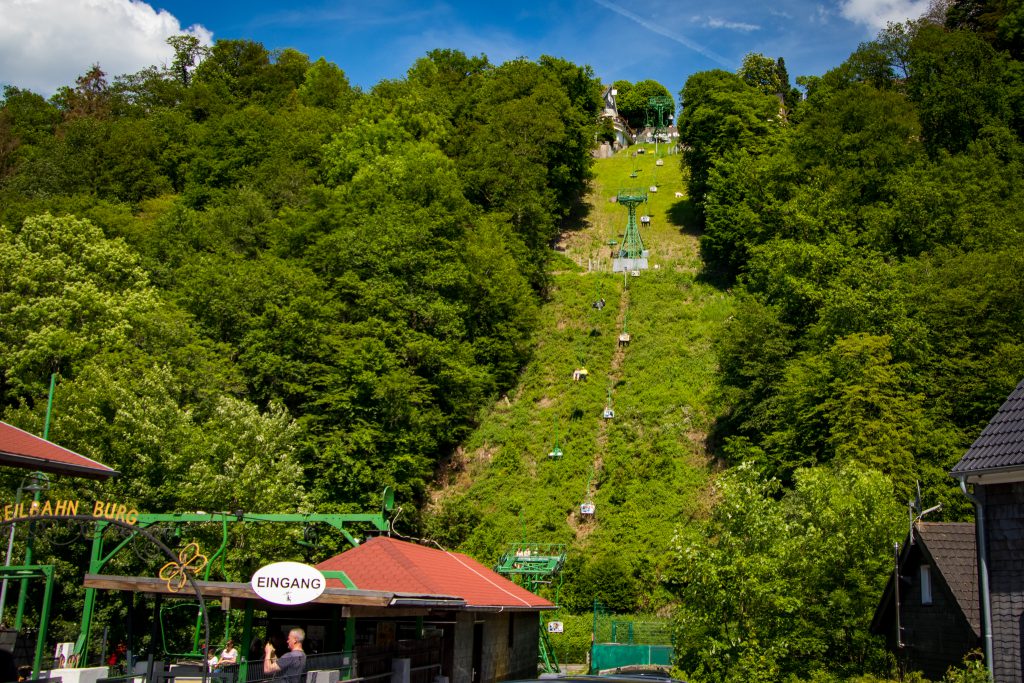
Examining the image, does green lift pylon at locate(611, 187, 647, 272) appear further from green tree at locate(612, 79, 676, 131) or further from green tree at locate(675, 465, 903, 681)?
green tree at locate(612, 79, 676, 131)

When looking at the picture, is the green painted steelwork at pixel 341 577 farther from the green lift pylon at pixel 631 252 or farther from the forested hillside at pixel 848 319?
the green lift pylon at pixel 631 252

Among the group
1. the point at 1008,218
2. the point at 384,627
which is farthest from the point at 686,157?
the point at 384,627

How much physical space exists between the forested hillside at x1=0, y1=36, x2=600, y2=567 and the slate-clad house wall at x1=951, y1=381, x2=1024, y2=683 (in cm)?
2065


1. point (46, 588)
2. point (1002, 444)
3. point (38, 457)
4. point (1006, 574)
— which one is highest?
point (1002, 444)

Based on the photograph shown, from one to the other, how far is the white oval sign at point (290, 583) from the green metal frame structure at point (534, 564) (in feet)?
71.6

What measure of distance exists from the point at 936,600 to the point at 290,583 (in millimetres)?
14914

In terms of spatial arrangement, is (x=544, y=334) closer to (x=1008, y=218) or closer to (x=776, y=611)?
(x=1008, y=218)

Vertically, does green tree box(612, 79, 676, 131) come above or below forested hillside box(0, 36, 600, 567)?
above

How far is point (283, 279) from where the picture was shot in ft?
158

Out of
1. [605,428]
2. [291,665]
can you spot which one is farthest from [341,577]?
[605,428]

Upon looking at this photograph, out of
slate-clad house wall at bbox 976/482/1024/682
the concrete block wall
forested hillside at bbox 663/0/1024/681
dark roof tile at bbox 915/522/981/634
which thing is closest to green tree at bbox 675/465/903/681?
forested hillside at bbox 663/0/1024/681

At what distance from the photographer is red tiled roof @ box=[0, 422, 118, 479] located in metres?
15.7

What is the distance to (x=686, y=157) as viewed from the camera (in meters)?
A: 82.4

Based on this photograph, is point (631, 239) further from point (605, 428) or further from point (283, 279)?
point (283, 279)
